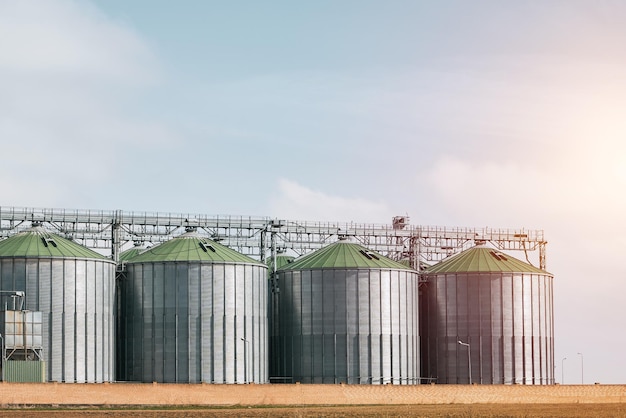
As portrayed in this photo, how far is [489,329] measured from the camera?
5891 inches

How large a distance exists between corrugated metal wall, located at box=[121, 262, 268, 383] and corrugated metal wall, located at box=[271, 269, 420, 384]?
22.9ft

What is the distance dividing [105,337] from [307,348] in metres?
22.9

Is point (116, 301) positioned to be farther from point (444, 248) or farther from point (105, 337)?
point (444, 248)

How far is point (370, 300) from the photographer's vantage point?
5546 inches

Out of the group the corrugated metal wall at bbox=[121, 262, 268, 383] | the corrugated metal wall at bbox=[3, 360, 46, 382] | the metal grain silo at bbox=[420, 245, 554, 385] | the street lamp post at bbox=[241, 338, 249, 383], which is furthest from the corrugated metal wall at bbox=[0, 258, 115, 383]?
the metal grain silo at bbox=[420, 245, 554, 385]

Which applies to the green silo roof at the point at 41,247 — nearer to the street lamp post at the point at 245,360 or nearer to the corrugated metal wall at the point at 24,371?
the corrugated metal wall at the point at 24,371

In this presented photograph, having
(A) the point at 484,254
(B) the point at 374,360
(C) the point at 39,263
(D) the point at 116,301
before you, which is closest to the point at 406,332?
(B) the point at 374,360

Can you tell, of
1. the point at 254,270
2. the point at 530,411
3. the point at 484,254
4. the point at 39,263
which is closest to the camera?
the point at 530,411

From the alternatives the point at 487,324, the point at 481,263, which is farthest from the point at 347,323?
the point at 481,263

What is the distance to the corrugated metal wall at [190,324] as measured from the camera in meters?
132

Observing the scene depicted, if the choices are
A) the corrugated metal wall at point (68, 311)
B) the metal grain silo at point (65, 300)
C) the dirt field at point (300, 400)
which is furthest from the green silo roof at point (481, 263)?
the corrugated metal wall at point (68, 311)

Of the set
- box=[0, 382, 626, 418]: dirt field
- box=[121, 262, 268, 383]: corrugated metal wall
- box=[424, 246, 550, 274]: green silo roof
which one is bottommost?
box=[0, 382, 626, 418]: dirt field

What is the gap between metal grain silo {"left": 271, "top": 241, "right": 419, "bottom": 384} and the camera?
5497 inches

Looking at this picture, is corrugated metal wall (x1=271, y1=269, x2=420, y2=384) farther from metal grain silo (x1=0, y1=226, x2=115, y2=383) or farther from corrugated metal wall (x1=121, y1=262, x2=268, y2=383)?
metal grain silo (x1=0, y1=226, x2=115, y2=383)
